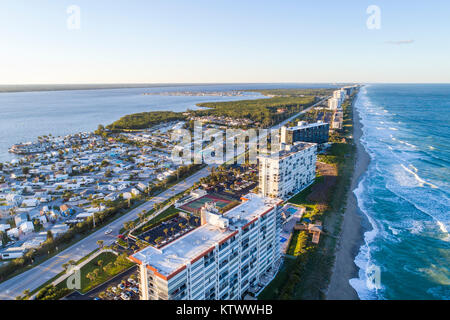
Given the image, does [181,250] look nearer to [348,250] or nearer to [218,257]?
[218,257]

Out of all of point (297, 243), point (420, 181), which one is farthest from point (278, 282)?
point (420, 181)

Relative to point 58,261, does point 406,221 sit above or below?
above

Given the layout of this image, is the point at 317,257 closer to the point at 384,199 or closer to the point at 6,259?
the point at 384,199

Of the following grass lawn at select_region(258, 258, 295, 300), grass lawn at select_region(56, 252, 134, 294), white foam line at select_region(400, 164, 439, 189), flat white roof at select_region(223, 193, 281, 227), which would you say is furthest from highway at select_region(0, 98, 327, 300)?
white foam line at select_region(400, 164, 439, 189)

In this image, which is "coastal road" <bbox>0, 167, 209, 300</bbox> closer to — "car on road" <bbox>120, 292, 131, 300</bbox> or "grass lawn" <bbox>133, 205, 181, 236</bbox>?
"grass lawn" <bbox>133, 205, 181, 236</bbox>
